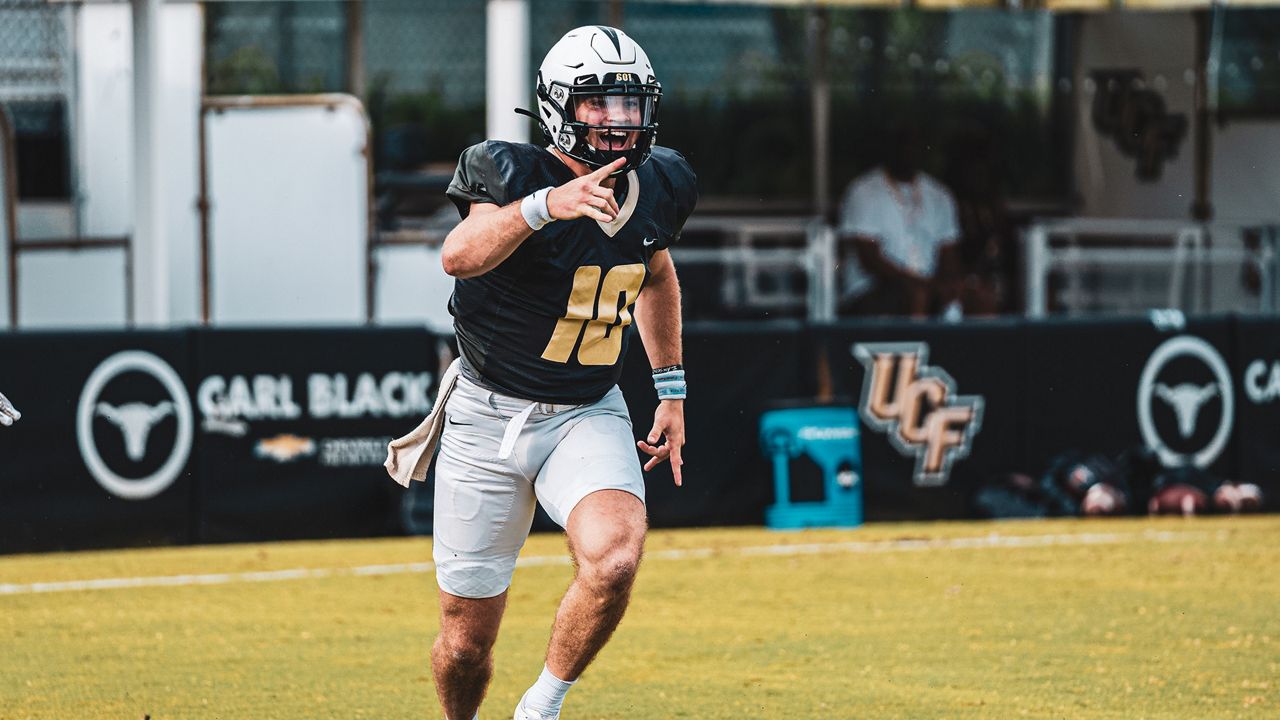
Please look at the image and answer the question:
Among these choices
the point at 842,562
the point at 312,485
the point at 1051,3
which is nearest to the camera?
the point at 842,562

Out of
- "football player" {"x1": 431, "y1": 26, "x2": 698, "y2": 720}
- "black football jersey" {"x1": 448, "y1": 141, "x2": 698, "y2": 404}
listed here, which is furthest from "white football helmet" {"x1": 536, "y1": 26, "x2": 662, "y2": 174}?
"black football jersey" {"x1": 448, "y1": 141, "x2": 698, "y2": 404}

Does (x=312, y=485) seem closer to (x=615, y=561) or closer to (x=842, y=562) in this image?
A: (x=842, y=562)

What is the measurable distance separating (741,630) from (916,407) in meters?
3.95

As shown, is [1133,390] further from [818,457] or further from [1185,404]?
[818,457]

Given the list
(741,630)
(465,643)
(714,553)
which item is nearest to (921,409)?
(714,553)

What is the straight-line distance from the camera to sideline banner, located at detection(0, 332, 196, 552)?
433 inches

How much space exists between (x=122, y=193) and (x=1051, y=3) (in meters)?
7.11

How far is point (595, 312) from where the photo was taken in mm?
5754

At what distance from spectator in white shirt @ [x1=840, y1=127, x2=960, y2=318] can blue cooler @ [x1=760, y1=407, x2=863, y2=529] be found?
3319mm

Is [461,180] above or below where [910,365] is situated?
above

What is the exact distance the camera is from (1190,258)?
15.3 m

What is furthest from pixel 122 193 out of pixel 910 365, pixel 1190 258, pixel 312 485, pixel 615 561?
pixel 615 561

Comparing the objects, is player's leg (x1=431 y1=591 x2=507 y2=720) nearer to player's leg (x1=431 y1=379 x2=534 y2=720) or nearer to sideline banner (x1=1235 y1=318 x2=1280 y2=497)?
player's leg (x1=431 y1=379 x2=534 y2=720)

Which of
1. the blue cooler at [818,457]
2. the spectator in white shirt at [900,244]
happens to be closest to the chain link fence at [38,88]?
the blue cooler at [818,457]
